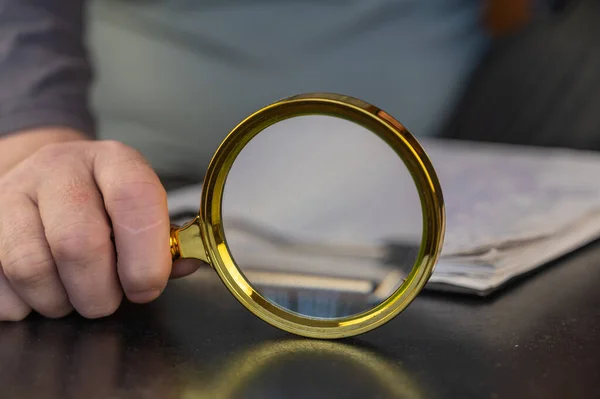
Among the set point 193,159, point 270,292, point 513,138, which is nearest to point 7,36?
point 193,159

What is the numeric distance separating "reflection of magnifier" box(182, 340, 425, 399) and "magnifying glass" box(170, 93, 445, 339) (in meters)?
0.01

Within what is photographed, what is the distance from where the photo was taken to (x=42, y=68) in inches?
32.1

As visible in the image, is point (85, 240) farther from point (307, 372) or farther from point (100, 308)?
point (307, 372)

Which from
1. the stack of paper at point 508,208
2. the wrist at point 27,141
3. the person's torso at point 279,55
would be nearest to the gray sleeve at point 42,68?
the wrist at point 27,141

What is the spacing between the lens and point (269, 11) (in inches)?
44.8

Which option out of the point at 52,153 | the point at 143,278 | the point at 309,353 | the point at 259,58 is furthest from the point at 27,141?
the point at 259,58

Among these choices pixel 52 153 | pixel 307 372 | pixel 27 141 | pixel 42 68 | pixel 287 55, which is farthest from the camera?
pixel 287 55

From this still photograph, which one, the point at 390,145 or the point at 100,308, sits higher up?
the point at 390,145

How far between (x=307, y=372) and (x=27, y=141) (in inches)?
14.4

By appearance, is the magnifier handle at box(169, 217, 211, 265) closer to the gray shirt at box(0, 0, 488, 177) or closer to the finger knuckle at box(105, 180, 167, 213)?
the finger knuckle at box(105, 180, 167, 213)

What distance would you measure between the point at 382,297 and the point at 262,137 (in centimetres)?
12

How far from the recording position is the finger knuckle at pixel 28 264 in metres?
0.48

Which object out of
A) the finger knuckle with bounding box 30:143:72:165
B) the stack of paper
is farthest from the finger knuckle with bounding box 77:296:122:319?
the stack of paper

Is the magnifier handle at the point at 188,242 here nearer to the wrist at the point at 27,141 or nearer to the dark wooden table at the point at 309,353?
the dark wooden table at the point at 309,353
